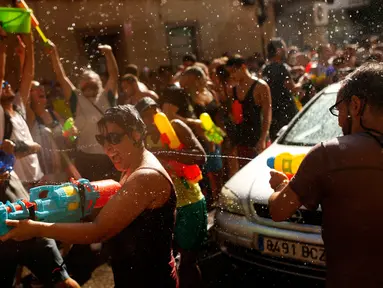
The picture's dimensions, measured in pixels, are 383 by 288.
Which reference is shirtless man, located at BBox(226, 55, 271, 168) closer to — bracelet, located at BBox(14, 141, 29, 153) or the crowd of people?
the crowd of people

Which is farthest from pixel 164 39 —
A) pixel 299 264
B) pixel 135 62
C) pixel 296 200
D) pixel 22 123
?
pixel 296 200

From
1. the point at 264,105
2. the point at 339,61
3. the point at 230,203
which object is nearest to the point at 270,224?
the point at 230,203

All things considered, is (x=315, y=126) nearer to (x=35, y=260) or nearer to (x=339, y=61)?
(x=35, y=260)

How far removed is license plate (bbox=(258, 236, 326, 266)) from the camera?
3297 mm

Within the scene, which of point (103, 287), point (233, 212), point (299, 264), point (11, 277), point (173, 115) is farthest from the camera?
point (173, 115)

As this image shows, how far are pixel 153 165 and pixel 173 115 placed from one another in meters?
2.60

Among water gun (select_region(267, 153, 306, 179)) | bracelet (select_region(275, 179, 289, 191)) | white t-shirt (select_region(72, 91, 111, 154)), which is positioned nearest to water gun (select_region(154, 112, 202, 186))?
water gun (select_region(267, 153, 306, 179))

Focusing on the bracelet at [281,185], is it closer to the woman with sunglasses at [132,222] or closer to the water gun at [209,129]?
the woman with sunglasses at [132,222]

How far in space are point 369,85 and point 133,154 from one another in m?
1.13

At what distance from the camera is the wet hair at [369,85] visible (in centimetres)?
173

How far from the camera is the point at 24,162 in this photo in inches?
156

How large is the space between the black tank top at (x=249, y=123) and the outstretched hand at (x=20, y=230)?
374 cm

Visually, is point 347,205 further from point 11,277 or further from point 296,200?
point 11,277

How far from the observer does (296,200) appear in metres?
1.82
